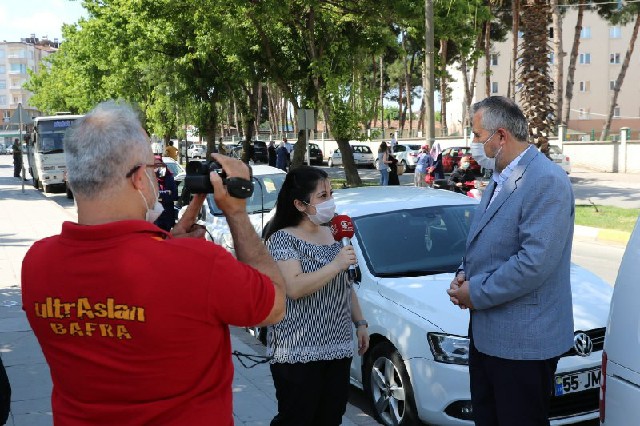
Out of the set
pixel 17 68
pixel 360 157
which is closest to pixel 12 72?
pixel 17 68

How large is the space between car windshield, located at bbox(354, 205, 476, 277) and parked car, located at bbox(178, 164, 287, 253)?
96.7 inches

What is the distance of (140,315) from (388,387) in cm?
335

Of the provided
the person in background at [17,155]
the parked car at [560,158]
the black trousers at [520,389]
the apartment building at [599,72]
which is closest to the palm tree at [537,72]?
the parked car at [560,158]

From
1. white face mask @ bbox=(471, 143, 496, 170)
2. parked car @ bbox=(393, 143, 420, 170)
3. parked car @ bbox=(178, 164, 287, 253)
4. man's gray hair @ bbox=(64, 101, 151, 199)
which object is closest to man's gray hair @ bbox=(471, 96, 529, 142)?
white face mask @ bbox=(471, 143, 496, 170)

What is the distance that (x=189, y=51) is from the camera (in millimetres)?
32750

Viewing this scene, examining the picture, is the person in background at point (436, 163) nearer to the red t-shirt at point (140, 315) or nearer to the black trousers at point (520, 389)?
the black trousers at point (520, 389)

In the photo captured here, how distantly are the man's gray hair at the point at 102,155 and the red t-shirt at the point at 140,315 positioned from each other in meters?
0.12

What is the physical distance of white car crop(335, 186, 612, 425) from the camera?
4.61 m

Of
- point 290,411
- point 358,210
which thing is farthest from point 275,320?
point 358,210

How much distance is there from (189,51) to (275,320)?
31800mm

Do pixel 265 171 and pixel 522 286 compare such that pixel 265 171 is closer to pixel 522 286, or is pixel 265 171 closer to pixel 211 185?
pixel 522 286

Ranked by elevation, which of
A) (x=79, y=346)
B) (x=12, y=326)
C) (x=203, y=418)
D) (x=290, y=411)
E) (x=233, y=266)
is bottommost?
(x=12, y=326)

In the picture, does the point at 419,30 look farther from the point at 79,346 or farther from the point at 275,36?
the point at 79,346

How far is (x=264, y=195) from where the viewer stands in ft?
34.4
